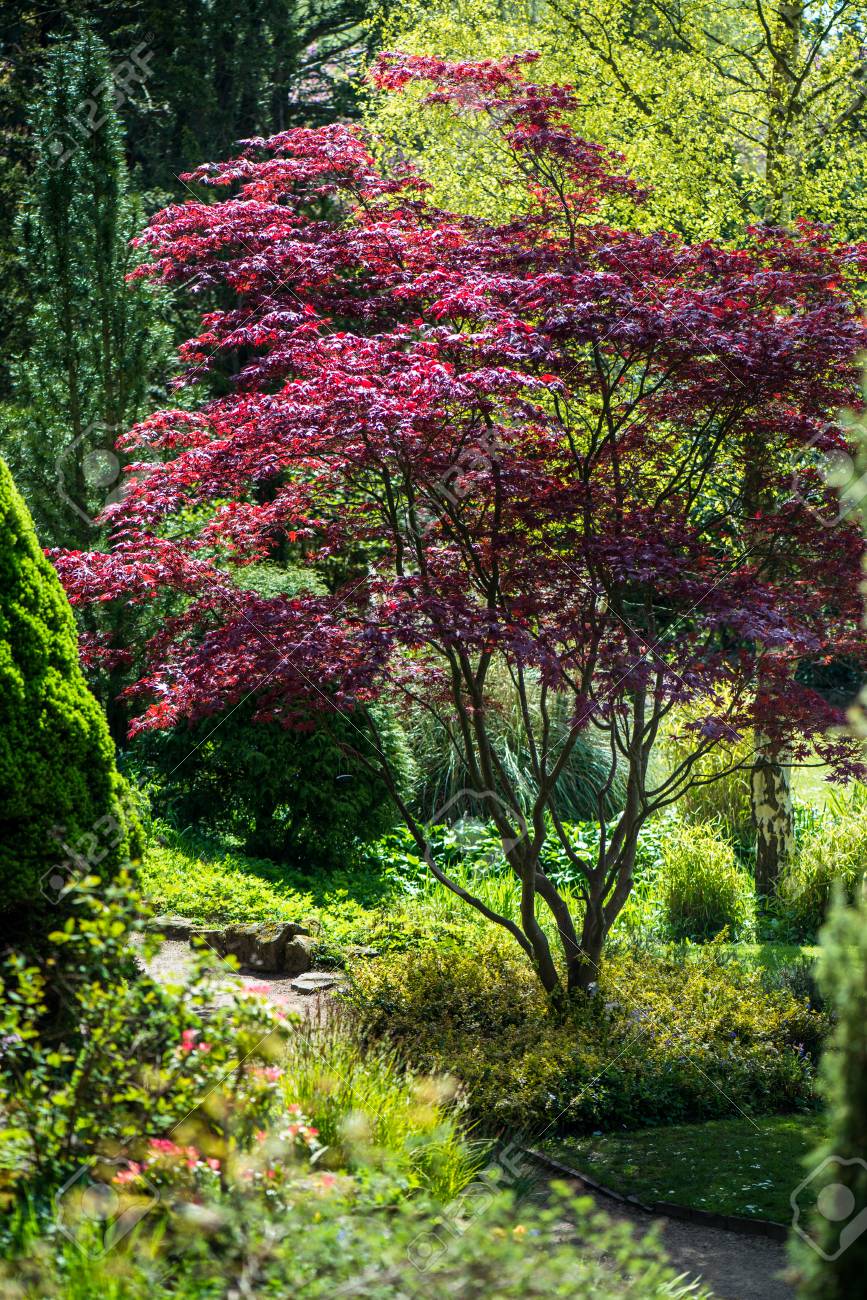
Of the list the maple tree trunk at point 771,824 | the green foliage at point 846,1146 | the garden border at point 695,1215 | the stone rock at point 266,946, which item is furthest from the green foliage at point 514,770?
the green foliage at point 846,1146

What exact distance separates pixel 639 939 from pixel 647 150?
5951 mm

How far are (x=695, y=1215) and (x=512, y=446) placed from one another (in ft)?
10.8

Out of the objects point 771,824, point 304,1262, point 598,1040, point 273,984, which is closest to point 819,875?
point 771,824

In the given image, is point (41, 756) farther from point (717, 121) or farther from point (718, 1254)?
point (717, 121)

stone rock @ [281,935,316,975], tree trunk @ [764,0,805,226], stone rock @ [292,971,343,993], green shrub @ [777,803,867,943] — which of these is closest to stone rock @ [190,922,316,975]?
stone rock @ [281,935,316,975]

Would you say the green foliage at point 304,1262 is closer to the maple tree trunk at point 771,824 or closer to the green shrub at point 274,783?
the green shrub at point 274,783

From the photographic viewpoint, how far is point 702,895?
881 centimetres

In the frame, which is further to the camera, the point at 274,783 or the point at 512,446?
the point at 274,783

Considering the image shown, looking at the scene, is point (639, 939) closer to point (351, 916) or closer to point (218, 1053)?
point (351, 916)

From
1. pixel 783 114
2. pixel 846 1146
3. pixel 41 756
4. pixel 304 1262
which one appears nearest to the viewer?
pixel 846 1146

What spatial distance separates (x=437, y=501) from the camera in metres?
5.80

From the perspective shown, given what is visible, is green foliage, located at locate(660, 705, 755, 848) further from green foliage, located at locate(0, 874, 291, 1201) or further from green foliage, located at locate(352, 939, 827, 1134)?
green foliage, located at locate(0, 874, 291, 1201)

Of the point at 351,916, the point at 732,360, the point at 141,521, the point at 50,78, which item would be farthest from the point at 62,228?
the point at 732,360

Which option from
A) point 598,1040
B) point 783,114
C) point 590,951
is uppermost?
point 783,114
